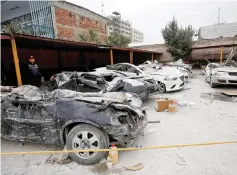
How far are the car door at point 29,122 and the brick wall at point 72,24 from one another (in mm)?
16846

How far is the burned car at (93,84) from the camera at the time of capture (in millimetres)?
5285

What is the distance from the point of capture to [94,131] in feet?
9.18

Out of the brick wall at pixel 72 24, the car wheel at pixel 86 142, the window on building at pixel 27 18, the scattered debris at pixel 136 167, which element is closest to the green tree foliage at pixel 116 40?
the brick wall at pixel 72 24

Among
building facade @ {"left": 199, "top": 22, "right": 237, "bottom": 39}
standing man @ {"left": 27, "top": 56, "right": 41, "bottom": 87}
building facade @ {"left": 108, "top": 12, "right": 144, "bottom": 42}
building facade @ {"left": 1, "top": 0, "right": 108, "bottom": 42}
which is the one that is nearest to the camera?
standing man @ {"left": 27, "top": 56, "right": 41, "bottom": 87}

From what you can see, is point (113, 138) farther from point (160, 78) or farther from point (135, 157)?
point (160, 78)

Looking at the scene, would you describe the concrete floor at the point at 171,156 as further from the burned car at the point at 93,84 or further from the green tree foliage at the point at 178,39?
the green tree foliage at the point at 178,39

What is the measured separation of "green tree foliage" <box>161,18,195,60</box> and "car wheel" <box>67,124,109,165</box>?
70.3 feet

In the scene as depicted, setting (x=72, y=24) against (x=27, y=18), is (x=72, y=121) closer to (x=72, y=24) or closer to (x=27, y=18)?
(x=27, y=18)

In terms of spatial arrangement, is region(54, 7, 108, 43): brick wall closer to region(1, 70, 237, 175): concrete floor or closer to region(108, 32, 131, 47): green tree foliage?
region(108, 32, 131, 47): green tree foliage

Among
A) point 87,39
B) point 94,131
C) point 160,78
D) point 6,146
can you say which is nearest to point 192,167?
point 94,131

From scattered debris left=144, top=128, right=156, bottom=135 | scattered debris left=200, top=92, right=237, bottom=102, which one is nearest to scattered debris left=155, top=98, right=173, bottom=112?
scattered debris left=144, top=128, right=156, bottom=135

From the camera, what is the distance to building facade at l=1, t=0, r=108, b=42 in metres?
17.3

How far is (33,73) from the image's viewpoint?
26.3 ft

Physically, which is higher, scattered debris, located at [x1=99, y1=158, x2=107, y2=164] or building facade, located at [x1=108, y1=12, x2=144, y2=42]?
building facade, located at [x1=108, y1=12, x2=144, y2=42]
